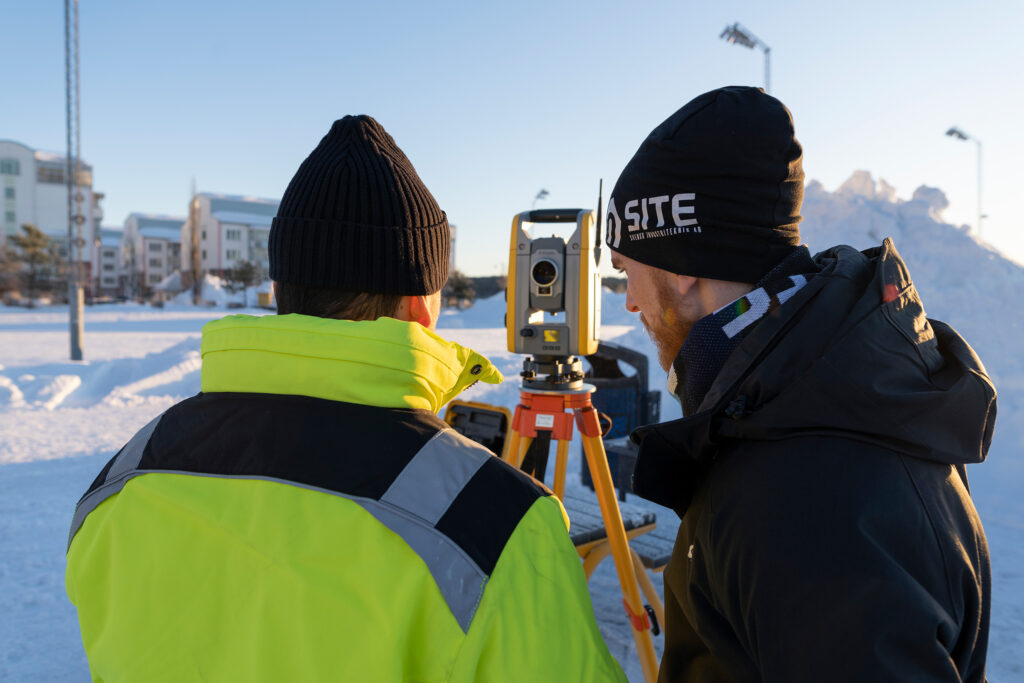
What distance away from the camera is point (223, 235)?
56031 mm

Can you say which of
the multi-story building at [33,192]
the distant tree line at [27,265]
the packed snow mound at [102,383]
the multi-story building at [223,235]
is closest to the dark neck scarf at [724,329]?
the packed snow mound at [102,383]

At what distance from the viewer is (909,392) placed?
0.86 meters

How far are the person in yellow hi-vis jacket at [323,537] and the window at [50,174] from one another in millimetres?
67368

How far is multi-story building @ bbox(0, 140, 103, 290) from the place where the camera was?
171 ft

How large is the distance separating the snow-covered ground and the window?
4794 cm

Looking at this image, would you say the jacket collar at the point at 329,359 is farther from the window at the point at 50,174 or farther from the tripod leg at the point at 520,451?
Answer: the window at the point at 50,174

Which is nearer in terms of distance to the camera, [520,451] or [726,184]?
[726,184]

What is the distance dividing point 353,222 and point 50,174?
68.1 metres

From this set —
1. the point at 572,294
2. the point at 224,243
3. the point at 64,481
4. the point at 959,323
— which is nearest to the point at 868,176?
the point at 959,323

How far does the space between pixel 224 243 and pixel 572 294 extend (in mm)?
60270

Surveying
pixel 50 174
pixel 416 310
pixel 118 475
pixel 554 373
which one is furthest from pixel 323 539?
pixel 50 174

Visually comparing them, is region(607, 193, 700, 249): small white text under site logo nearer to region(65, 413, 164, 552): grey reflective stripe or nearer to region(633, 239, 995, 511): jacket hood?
region(633, 239, 995, 511): jacket hood

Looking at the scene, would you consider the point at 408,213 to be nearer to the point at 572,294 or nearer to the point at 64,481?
the point at 572,294

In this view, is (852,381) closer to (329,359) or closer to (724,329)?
(724,329)
